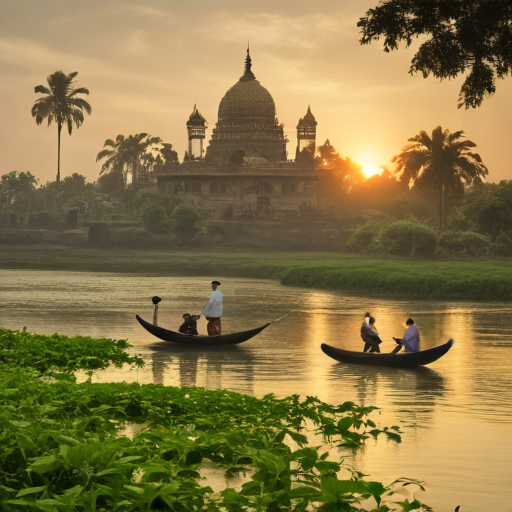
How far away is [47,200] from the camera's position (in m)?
84.7

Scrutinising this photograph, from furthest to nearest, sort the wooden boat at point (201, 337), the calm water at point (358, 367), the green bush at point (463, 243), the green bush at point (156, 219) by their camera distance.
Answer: the green bush at point (156, 219) < the green bush at point (463, 243) < the wooden boat at point (201, 337) < the calm water at point (358, 367)

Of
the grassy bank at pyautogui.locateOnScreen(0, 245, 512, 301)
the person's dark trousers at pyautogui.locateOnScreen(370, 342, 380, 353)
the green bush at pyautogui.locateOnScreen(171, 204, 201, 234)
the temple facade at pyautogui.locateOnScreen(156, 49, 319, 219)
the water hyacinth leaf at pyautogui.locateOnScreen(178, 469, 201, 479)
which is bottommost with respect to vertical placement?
the water hyacinth leaf at pyautogui.locateOnScreen(178, 469, 201, 479)

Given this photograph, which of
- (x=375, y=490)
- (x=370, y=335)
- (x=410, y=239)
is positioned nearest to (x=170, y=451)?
(x=375, y=490)

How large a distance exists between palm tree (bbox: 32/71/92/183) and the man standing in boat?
195ft

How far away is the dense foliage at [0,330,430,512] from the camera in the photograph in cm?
732

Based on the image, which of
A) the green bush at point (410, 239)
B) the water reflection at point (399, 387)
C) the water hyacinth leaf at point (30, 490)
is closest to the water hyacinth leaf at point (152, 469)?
the water hyacinth leaf at point (30, 490)

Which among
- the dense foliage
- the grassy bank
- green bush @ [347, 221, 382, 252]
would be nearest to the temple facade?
green bush @ [347, 221, 382, 252]

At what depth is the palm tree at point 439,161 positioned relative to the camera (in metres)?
57.4

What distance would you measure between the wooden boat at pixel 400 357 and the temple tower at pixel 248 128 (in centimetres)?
6833

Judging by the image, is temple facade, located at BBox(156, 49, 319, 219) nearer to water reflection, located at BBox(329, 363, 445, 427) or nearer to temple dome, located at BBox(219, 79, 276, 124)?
temple dome, located at BBox(219, 79, 276, 124)

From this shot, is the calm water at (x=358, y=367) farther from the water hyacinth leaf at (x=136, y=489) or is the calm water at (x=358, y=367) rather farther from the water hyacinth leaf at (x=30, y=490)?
the water hyacinth leaf at (x=30, y=490)

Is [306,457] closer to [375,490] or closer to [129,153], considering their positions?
[375,490]

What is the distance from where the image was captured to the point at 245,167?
258ft

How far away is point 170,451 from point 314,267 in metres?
33.8
